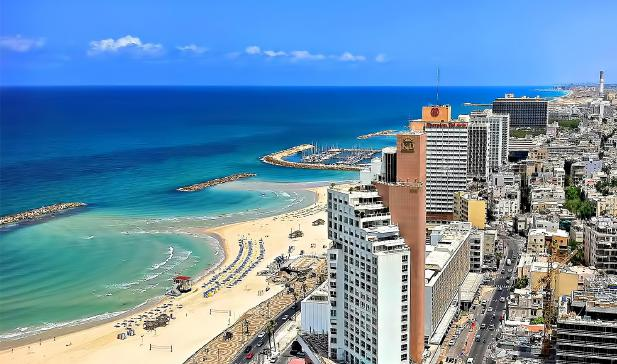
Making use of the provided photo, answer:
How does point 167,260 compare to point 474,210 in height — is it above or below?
below

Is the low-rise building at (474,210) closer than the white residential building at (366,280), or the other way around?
the white residential building at (366,280)

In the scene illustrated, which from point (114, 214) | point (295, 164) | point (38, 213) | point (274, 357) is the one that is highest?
point (295, 164)

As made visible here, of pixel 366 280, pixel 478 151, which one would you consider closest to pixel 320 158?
pixel 478 151

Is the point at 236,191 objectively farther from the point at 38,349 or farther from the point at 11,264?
the point at 38,349

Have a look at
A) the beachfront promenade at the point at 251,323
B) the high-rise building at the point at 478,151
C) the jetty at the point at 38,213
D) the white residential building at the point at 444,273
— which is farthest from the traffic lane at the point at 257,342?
the high-rise building at the point at 478,151

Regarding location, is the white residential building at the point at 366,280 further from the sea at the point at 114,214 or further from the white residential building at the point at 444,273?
the sea at the point at 114,214

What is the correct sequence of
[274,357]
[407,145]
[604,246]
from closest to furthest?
[407,145]
[274,357]
[604,246]

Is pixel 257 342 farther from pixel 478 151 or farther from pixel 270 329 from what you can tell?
pixel 478 151
